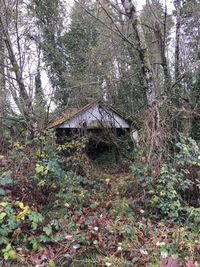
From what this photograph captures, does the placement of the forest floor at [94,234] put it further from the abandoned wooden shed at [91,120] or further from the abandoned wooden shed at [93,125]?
the abandoned wooden shed at [91,120]

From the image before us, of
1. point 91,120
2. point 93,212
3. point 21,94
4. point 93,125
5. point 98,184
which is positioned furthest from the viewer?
point 91,120

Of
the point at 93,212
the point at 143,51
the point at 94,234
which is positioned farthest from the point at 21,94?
the point at 94,234

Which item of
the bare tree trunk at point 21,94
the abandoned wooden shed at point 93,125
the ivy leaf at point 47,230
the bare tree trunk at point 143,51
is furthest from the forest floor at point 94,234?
the abandoned wooden shed at point 93,125

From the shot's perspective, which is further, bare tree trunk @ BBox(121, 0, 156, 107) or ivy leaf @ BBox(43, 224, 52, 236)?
bare tree trunk @ BBox(121, 0, 156, 107)

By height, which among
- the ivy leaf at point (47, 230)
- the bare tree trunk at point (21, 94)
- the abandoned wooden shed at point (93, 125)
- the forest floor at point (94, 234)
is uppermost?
the bare tree trunk at point (21, 94)

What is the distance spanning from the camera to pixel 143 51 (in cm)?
666

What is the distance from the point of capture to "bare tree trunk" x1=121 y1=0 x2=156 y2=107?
6.67 m

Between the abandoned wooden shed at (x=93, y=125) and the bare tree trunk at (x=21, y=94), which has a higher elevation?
the bare tree trunk at (x=21, y=94)

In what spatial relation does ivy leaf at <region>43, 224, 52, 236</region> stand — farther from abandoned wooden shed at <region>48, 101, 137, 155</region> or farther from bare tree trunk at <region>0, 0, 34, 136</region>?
abandoned wooden shed at <region>48, 101, 137, 155</region>

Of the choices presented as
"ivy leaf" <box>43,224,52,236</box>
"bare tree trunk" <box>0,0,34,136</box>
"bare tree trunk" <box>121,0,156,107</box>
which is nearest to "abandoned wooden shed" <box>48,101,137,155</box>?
"bare tree trunk" <box>0,0,34,136</box>

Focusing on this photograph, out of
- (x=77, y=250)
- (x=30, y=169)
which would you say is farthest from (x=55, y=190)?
(x=77, y=250)

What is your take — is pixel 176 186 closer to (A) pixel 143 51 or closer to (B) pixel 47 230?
(B) pixel 47 230

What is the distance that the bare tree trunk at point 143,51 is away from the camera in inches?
263

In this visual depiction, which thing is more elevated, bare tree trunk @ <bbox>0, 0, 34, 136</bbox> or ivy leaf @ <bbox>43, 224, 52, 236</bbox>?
bare tree trunk @ <bbox>0, 0, 34, 136</bbox>
